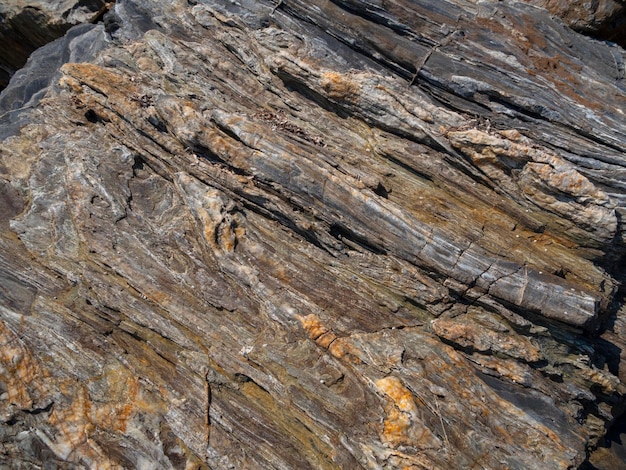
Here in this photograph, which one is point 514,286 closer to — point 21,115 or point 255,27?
point 255,27

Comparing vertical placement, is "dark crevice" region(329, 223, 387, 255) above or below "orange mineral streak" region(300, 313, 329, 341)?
above

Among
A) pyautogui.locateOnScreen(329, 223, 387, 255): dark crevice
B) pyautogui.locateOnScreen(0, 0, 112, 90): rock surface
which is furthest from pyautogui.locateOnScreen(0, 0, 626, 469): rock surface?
pyautogui.locateOnScreen(0, 0, 112, 90): rock surface

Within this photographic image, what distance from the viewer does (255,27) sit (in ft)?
55.9

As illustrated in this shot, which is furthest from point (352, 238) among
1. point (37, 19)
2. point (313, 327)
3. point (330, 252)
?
point (37, 19)

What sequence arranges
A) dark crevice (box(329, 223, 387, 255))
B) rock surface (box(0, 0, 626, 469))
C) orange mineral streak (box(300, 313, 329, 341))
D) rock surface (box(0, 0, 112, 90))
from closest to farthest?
rock surface (box(0, 0, 626, 469))
orange mineral streak (box(300, 313, 329, 341))
dark crevice (box(329, 223, 387, 255))
rock surface (box(0, 0, 112, 90))

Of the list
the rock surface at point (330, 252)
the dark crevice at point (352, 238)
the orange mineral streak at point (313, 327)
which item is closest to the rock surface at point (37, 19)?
the rock surface at point (330, 252)

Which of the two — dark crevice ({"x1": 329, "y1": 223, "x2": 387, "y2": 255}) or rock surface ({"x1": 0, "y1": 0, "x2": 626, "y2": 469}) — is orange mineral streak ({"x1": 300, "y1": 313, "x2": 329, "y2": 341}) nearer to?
rock surface ({"x1": 0, "y1": 0, "x2": 626, "y2": 469})

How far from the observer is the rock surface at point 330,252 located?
12711mm

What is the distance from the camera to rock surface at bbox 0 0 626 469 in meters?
12.7

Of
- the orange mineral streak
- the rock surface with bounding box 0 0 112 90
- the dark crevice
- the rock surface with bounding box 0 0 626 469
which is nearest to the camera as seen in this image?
the rock surface with bounding box 0 0 626 469

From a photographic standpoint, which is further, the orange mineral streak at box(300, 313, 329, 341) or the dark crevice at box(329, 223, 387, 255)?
the dark crevice at box(329, 223, 387, 255)

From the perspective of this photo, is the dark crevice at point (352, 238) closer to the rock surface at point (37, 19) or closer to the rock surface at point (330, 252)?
the rock surface at point (330, 252)

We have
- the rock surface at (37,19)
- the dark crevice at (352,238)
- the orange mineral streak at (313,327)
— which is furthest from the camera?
the rock surface at (37,19)

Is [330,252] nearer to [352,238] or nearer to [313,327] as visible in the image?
[352,238]
